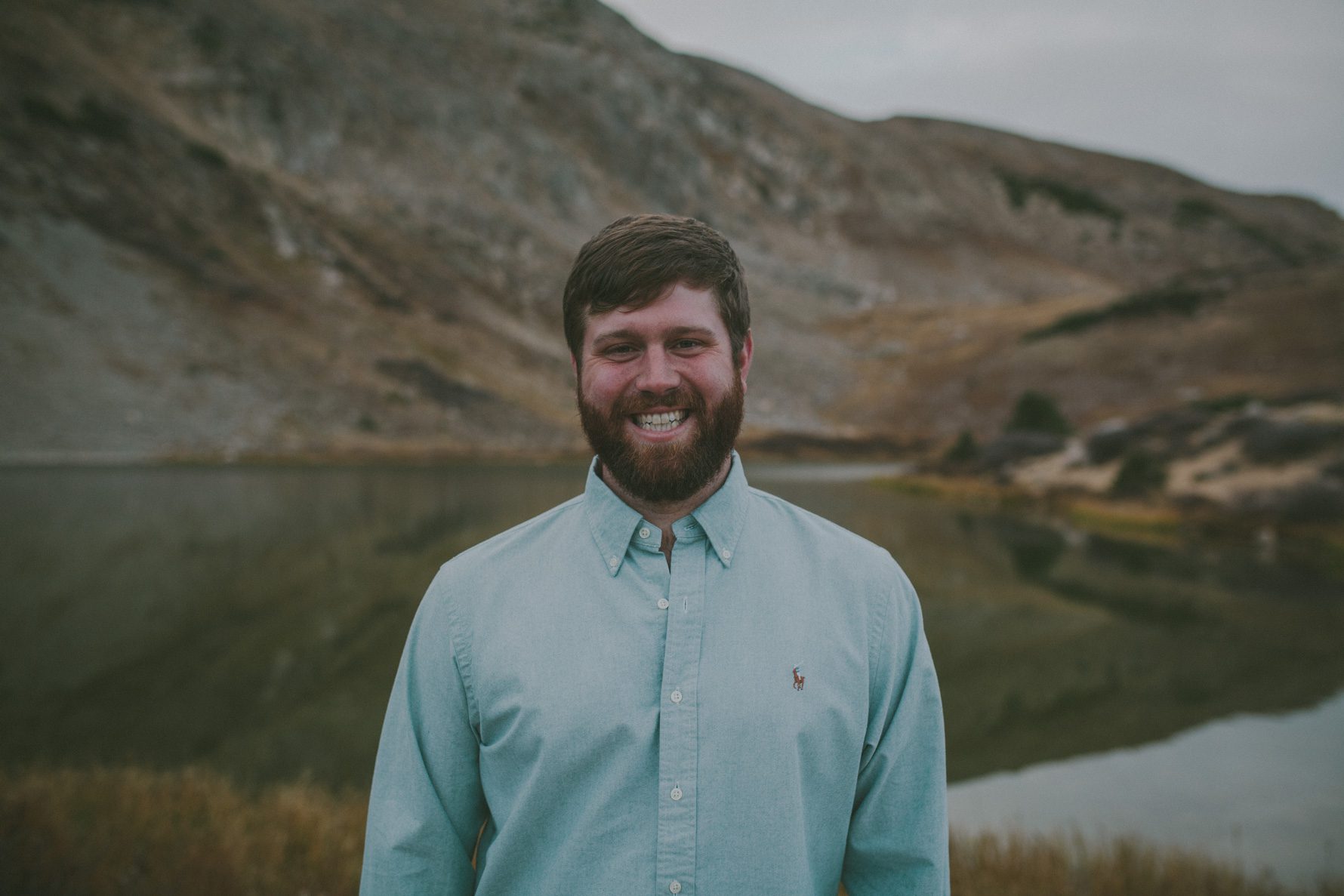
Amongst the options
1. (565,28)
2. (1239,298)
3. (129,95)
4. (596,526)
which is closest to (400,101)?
(129,95)

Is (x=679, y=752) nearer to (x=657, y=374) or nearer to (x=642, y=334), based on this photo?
(x=657, y=374)

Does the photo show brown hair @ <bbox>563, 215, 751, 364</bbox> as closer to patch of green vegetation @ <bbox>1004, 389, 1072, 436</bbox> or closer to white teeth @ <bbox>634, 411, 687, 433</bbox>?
white teeth @ <bbox>634, 411, 687, 433</bbox>

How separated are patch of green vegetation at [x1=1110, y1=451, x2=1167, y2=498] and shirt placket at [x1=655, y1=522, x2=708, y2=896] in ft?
106

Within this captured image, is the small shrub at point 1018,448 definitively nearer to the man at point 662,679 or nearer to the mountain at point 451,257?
the mountain at point 451,257

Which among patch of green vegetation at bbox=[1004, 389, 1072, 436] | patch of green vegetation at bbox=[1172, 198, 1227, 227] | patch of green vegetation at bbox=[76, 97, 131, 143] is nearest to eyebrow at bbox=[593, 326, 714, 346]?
patch of green vegetation at bbox=[1004, 389, 1072, 436]

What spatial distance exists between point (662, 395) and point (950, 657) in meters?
13.6

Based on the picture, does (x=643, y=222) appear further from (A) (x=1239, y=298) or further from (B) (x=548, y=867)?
(A) (x=1239, y=298)

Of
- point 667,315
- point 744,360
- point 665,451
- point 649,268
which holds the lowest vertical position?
point 665,451

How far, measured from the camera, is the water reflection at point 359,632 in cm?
1083

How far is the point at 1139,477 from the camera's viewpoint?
30031mm

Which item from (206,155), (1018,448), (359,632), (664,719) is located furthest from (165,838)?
(206,155)

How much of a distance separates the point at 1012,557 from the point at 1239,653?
8.33m

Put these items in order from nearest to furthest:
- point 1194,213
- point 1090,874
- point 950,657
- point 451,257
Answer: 1. point 1090,874
2. point 950,657
3. point 451,257
4. point 1194,213

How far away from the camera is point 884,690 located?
239 cm
